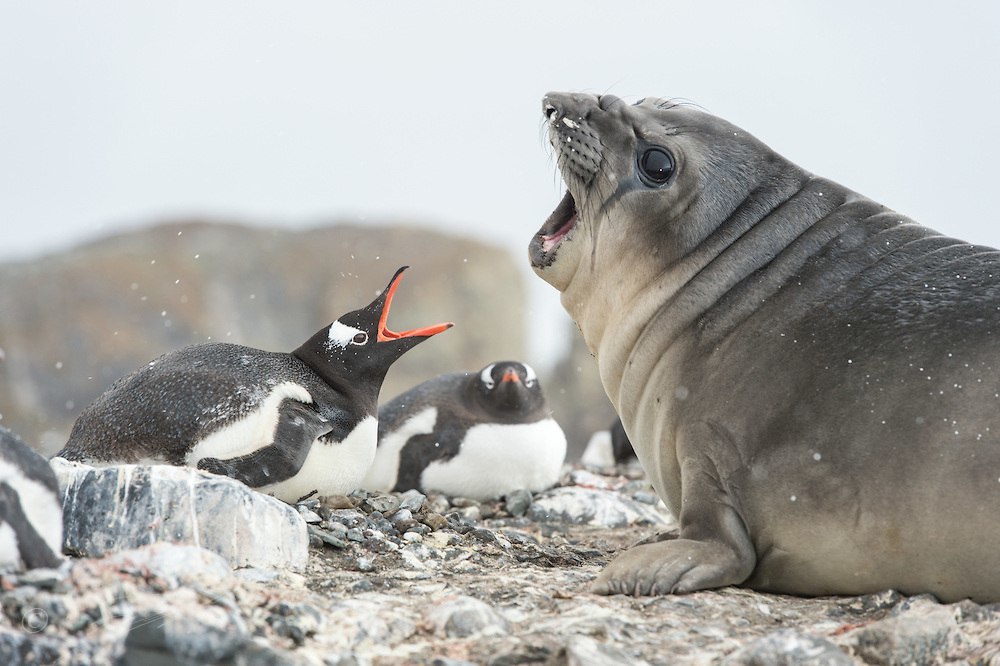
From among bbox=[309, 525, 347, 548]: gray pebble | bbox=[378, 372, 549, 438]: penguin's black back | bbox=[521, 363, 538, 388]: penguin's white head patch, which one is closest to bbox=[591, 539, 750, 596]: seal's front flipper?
bbox=[309, 525, 347, 548]: gray pebble

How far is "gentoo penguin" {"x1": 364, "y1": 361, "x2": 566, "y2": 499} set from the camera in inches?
264

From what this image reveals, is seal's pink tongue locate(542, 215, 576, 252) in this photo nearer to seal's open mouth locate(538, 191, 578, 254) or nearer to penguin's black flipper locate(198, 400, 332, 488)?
seal's open mouth locate(538, 191, 578, 254)

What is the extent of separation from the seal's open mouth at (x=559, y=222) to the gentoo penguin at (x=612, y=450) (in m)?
4.45

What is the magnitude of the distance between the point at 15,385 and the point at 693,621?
24.5 meters

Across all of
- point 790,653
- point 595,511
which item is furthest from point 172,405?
point 790,653

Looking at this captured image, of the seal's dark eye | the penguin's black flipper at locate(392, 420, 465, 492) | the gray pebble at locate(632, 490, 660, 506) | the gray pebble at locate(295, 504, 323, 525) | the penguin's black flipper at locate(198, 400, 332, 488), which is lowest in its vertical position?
the gray pebble at locate(632, 490, 660, 506)

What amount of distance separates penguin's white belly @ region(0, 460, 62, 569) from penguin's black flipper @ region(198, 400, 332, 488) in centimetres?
157

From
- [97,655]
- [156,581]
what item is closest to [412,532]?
[156,581]

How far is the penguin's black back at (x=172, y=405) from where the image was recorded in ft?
16.1

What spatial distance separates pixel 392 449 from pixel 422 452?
0.18 metres

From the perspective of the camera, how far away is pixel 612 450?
33.0 ft

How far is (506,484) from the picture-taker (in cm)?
668

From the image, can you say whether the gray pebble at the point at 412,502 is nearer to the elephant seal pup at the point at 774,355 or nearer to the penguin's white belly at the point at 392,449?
the elephant seal pup at the point at 774,355

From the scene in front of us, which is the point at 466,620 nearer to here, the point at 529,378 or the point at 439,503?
the point at 439,503
